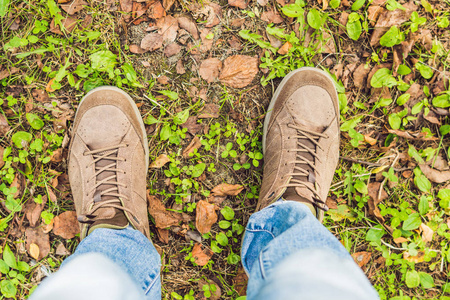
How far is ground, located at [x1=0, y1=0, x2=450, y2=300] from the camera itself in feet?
6.33

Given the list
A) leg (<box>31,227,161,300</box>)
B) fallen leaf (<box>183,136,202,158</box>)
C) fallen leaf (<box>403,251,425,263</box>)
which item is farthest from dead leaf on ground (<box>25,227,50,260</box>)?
fallen leaf (<box>403,251,425,263</box>)

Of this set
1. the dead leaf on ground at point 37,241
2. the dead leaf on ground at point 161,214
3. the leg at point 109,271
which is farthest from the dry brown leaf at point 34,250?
the dead leaf on ground at point 161,214

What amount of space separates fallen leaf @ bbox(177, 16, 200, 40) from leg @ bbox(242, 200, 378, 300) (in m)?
1.34

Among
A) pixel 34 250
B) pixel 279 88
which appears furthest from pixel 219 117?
pixel 34 250

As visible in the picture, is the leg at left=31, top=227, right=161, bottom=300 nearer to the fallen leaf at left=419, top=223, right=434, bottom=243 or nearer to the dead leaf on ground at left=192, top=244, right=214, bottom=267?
the dead leaf on ground at left=192, top=244, right=214, bottom=267

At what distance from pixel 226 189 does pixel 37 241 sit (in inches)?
51.1

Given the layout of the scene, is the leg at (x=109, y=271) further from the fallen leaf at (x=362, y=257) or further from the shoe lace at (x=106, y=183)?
the fallen leaf at (x=362, y=257)

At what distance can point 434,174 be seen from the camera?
6.60 feet

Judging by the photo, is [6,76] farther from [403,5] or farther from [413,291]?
[413,291]

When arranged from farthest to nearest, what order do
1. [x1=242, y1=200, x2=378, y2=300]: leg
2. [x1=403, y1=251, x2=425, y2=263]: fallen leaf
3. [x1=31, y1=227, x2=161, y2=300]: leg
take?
1. [x1=403, y1=251, x2=425, y2=263]: fallen leaf
2. [x1=31, y1=227, x2=161, y2=300]: leg
3. [x1=242, y1=200, x2=378, y2=300]: leg

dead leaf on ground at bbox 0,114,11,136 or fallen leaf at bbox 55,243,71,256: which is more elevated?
dead leaf on ground at bbox 0,114,11,136

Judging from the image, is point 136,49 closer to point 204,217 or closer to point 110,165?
point 110,165

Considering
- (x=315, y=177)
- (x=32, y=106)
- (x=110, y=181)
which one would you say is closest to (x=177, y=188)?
(x=110, y=181)

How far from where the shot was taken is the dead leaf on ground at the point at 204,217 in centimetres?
196
